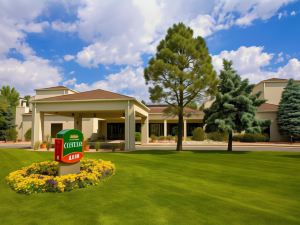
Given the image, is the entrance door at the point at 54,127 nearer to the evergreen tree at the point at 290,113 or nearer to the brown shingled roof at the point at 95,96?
the brown shingled roof at the point at 95,96

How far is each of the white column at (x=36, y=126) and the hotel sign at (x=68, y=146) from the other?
18711 mm

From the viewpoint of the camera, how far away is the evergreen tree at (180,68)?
21156mm

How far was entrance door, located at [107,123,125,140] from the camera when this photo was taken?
4797 centimetres

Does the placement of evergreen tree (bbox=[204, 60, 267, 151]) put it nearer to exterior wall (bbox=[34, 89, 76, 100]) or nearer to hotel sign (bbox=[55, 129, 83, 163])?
hotel sign (bbox=[55, 129, 83, 163])

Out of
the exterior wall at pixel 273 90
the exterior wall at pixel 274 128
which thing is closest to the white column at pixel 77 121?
the exterior wall at pixel 274 128

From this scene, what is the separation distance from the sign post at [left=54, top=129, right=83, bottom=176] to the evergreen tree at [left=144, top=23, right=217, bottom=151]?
12985 mm

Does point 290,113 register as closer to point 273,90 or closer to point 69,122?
point 273,90

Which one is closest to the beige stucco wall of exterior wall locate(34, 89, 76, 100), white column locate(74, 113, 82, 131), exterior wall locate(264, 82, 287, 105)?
exterior wall locate(34, 89, 76, 100)

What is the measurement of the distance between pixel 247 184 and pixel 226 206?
127 inches

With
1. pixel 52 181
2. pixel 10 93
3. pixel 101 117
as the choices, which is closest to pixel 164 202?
pixel 52 181

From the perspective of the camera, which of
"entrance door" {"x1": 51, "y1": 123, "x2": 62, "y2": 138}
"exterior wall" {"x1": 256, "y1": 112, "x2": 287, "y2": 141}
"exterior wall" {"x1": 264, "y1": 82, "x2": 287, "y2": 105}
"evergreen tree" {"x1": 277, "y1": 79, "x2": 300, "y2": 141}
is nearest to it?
"evergreen tree" {"x1": 277, "y1": 79, "x2": 300, "y2": 141}

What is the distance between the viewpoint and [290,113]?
119ft

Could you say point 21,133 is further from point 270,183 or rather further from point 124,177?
point 270,183

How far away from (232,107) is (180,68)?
592 centimetres
